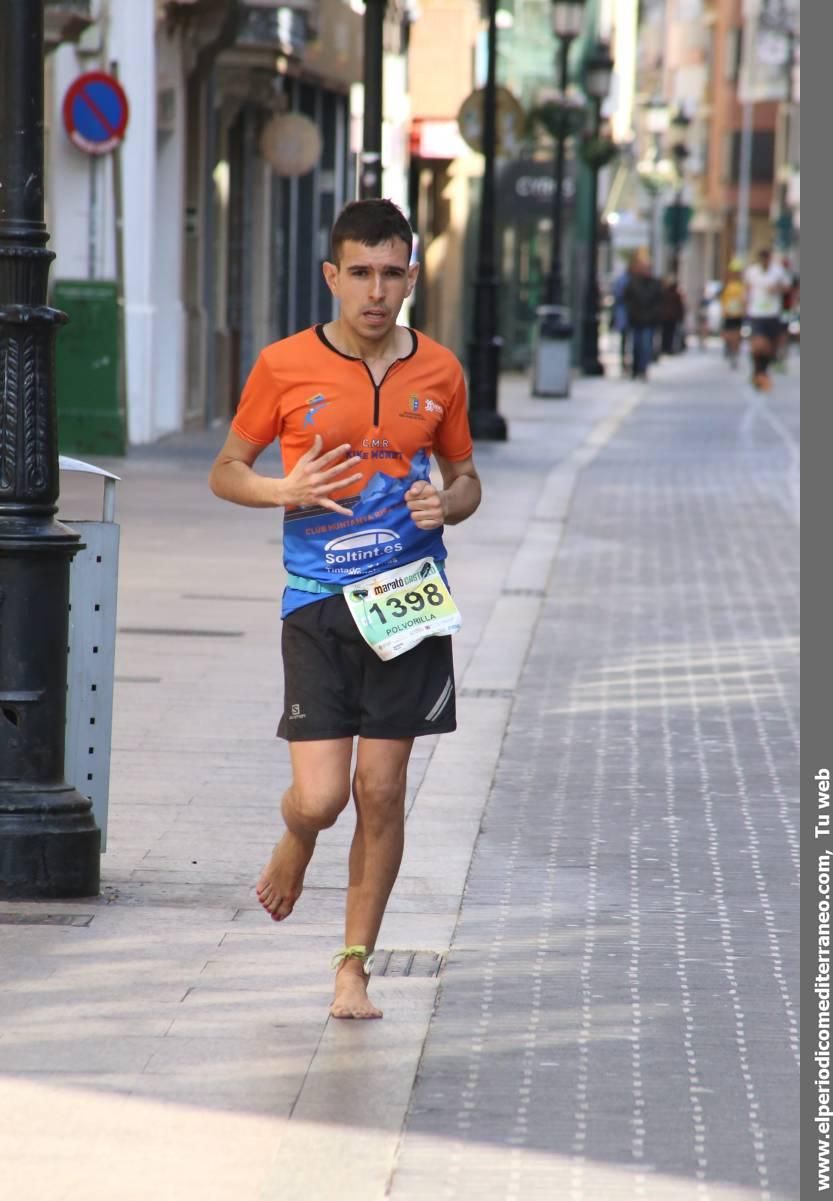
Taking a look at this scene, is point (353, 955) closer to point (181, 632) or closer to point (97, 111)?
point (181, 632)

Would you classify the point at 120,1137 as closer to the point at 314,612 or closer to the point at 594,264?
the point at 314,612

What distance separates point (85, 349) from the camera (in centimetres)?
2158

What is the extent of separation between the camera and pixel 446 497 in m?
5.61

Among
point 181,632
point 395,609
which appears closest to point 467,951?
point 395,609

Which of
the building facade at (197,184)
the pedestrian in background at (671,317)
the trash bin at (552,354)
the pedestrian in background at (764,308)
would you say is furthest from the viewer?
the pedestrian in background at (671,317)

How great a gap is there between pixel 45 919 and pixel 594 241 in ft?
132

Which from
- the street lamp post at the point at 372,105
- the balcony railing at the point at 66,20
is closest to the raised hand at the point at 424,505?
the street lamp post at the point at 372,105

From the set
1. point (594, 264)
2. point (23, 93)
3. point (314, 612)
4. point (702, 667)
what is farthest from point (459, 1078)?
point (594, 264)

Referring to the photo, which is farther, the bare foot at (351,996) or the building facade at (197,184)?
the building facade at (197,184)

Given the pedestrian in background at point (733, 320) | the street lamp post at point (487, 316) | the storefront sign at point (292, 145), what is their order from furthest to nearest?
the pedestrian in background at point (733, 320) → the storefront sign at point (292, 145) → the street lamp post at point (487, 316)

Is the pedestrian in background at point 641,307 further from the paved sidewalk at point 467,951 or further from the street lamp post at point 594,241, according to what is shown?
the paved sidewalk at point 467,951

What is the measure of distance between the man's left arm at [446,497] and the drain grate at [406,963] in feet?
3.64

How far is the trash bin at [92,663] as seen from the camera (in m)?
6.97

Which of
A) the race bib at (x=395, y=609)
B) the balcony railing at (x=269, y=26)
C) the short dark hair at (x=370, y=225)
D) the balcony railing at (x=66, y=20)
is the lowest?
the race bib at (x=395, y=609)
